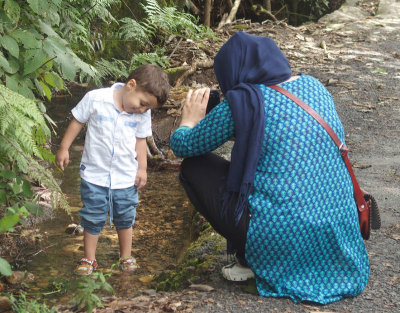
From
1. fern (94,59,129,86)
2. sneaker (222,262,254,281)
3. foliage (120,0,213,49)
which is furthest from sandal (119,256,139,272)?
foliage (120,0,213,49)

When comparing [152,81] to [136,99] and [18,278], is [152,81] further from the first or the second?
[18,278]

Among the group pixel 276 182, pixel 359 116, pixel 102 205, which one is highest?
pixel 276 182

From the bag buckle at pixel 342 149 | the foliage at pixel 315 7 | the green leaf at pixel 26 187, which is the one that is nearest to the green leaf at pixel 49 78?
the green leaf at pixel 26 187

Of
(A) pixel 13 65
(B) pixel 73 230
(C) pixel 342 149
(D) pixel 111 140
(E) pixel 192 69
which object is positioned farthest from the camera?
(E) pixel 192 69

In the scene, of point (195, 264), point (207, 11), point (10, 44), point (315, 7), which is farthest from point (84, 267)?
point (315, 7)

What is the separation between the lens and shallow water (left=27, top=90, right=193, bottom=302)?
3579mm

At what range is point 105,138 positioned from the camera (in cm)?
341

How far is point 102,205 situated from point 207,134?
1061 mm

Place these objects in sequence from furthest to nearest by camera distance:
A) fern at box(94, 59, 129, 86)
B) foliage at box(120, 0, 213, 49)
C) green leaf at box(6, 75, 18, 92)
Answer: foliage at box(120, 0, 213, 49) → fern at box(94, 59, 129, 86) → green leaf at box(6, 75, 18, 92)

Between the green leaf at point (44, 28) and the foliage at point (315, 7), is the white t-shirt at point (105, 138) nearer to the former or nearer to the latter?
the green leaf at point (44, 28)

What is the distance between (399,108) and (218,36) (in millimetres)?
3668

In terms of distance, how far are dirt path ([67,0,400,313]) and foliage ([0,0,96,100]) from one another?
4.37 feet

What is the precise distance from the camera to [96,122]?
134 inches

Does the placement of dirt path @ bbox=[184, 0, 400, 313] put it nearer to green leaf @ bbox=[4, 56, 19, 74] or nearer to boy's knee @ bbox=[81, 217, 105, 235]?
boy's knee @ bbox=[81, 217, 105, 235]
